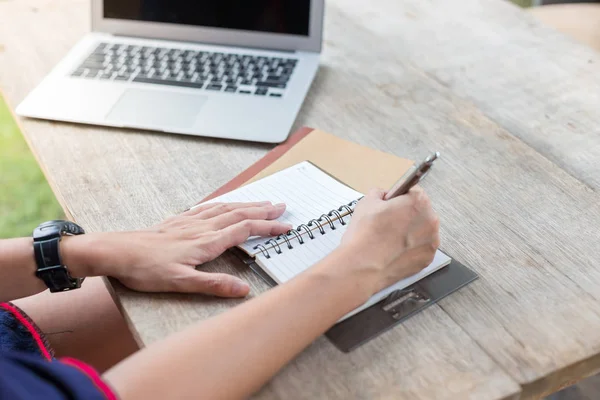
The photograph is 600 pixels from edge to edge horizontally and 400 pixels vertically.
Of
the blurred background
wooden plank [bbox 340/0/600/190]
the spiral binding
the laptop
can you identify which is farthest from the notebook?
the blurred background

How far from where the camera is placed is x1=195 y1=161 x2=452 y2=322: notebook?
0.79 m

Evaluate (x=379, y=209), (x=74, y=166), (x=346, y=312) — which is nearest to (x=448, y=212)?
(x=379, y=209)

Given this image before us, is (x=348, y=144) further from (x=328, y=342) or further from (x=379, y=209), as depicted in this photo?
(x=328, y=342)

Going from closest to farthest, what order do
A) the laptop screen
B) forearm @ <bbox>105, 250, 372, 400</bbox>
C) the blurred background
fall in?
forearm @ <bbox>105, 250, 372, 400</bbox> < the laptop screen < the blurred background

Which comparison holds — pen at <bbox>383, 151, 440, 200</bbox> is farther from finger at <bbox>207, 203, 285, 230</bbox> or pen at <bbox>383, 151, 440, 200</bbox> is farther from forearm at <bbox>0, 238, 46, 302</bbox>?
forearm at <bbox>0, 238, 46, 302</bbox>

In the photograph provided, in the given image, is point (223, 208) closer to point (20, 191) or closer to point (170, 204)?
point (170, 204)

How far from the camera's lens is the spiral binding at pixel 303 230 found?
32.3 inches

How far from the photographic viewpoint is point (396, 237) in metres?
0.78

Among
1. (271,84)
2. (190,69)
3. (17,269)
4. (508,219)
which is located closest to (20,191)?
(190,69)

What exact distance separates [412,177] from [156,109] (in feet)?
1.72

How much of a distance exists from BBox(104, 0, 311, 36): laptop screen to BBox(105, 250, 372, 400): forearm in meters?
0.64

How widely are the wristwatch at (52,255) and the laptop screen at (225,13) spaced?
56 cm

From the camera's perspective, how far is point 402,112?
Result: 1.13m

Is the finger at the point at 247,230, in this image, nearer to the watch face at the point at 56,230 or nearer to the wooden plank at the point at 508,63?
the watch face at the point at 56,230
